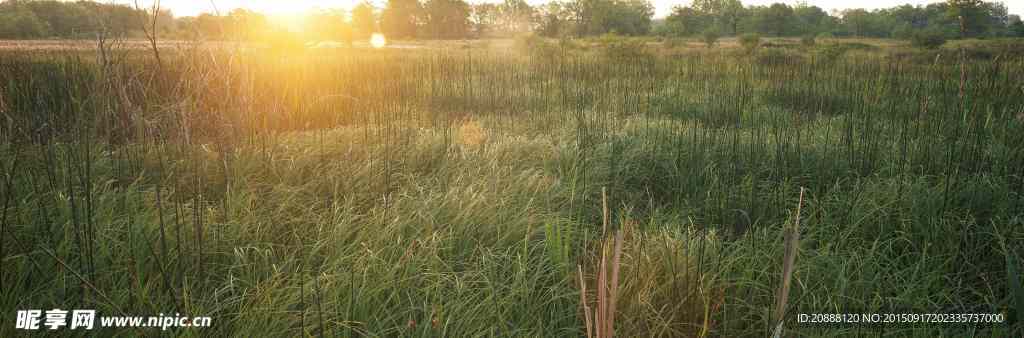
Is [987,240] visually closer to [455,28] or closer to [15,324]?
[15,324]

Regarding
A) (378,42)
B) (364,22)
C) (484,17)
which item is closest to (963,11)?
(378,42)

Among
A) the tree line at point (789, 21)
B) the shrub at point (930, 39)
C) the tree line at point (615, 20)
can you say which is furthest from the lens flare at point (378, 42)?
the tree line at point (789, 21)

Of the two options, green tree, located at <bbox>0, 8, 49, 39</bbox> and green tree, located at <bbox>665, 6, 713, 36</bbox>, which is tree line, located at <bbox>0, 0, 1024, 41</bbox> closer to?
green tree, located at <bbox>665, 6, 713, 36</bbox>

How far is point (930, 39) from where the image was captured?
2478cm

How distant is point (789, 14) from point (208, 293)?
8780 cm

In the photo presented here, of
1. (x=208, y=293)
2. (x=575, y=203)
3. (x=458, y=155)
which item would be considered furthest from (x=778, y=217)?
(x=208, y=293)

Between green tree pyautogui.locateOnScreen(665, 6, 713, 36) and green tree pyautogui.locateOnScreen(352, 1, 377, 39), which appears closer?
green tree pyautogui.locateOnScreen(352, 1, 377, 39)

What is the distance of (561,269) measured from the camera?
2.05 metres

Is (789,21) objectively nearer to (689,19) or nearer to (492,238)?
(689,19)

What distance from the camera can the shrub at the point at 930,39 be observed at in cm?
2448

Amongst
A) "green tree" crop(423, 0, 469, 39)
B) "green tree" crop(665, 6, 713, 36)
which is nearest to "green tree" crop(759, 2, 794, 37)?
"green tree" crop(665, 6, 713, 36)

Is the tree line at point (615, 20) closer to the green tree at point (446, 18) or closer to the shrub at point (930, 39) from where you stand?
the green tree at point (446, 18)

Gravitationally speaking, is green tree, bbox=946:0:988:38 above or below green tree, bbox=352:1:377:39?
below

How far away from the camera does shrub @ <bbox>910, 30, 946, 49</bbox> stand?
24.5 metres
